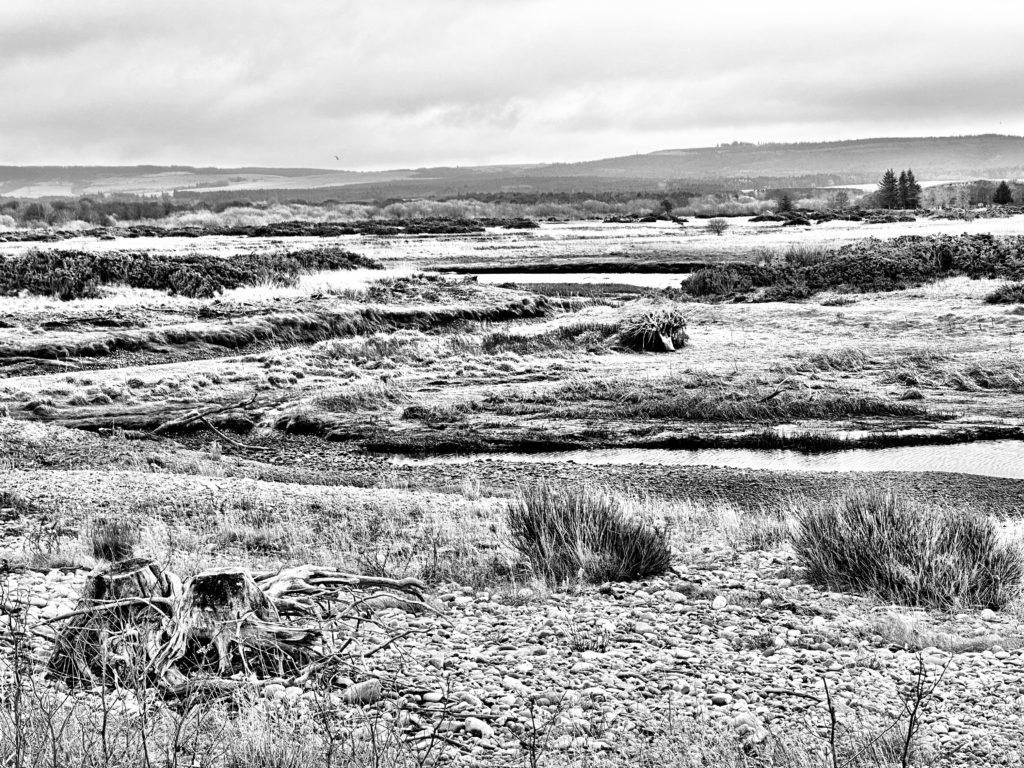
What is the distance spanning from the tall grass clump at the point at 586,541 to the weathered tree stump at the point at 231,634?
2.67 meters

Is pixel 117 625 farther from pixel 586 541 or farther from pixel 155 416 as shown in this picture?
pixel 155 416

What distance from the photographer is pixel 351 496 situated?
1242 cm

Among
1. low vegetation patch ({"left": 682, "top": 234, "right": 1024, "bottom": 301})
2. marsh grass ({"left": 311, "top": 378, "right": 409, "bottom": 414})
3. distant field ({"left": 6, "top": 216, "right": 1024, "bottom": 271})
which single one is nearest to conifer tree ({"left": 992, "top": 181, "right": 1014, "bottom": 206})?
distant field ({"left": 6, "top": 216, "right": 1024, "bottom": 271})

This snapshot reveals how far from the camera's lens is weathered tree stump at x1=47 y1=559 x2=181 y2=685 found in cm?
562

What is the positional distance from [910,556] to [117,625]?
6.10 metres

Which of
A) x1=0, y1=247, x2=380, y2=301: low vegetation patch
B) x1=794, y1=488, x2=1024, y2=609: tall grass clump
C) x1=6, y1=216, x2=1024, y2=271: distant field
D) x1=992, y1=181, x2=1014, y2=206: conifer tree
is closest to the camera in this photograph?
x1=794, y1=488, x2=1024, y2=609: tall grass clump

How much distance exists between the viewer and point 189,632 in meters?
5.98

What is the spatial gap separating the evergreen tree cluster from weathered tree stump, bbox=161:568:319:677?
94771mm

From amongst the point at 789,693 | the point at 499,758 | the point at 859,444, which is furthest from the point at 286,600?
the point at 859,444

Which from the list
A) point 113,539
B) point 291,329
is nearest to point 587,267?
point 291,329

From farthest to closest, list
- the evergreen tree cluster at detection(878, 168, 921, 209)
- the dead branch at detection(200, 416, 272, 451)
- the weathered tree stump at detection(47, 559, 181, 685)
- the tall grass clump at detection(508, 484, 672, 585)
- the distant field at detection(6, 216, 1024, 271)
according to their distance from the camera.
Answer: the evergreen tree cluster at detection(878, 168, 921, 209) → the distant field at detection(6, 216, 1024, 271) → the dead branch at detection(200, 416, 272, 451) → the tall grass clump at detection(508, 484, 672, 585) → the weathered tree stump at detection(47, 559, 181, 685)

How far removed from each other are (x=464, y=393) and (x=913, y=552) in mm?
13418

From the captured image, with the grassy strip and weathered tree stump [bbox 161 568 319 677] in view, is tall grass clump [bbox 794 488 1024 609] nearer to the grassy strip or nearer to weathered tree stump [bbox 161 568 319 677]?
weathered tree stump [bbox 161 568 319 677]

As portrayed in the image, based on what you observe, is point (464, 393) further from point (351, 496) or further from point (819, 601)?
point (819, 601)
